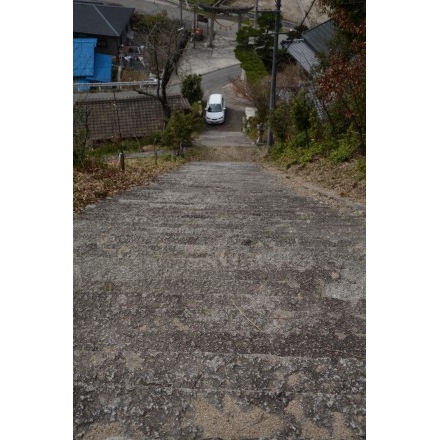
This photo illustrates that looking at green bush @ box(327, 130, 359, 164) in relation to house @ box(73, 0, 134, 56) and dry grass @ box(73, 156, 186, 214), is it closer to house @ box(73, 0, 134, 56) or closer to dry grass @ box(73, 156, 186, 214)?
dry grass @ box(73, 156, 186, 214)

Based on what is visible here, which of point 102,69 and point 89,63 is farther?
point 102,69

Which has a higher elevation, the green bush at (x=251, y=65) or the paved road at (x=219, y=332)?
the green bush at (x=251, y=65)

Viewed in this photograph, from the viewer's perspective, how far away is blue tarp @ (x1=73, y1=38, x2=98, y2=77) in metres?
24.9

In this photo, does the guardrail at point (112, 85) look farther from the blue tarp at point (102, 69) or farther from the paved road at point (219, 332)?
the paved road at point (219, 332)

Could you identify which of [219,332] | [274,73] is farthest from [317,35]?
[219,332]

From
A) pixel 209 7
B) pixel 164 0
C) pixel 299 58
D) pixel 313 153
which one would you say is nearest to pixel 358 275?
pixel 313 153

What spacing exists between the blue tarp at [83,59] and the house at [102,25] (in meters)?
1.42

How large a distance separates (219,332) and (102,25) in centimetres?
2923

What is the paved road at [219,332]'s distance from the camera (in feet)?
6.75

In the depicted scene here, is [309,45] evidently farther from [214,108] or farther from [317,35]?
[214,108]

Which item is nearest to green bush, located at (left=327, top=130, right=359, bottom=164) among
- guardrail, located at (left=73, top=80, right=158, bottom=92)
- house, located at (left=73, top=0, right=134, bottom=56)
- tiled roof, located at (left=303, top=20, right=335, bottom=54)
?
tiled roof, located at (left=303, top=20, right=335, bottom=54)

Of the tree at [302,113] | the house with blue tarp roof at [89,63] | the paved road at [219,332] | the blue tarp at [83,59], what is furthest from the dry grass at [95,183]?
the blue tarp at [83,59]

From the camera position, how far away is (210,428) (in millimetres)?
2000

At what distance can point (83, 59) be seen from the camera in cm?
2512
